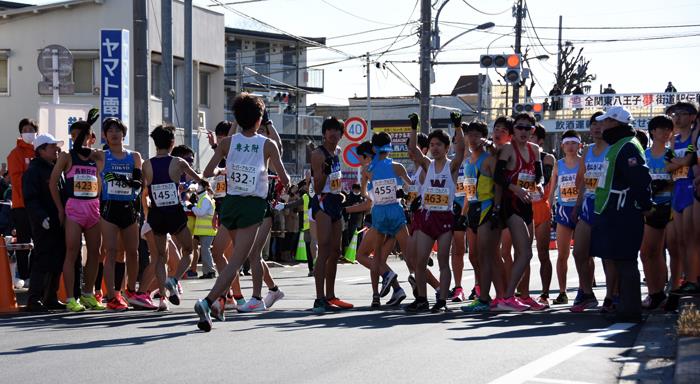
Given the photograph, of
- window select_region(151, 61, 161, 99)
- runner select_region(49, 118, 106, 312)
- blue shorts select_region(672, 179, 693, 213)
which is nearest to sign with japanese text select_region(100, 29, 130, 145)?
runner select_region(49, 118, 106, 312)

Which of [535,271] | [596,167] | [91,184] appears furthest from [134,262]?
[535,271]

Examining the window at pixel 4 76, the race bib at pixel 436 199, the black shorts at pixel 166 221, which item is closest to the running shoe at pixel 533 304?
the race bib at pixel 436 199

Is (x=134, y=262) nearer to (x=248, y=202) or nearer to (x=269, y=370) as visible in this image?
(x=248, y=202)

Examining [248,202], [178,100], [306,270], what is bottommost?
[306,270]

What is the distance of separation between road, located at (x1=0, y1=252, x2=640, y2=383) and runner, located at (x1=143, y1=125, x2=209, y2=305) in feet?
1.62

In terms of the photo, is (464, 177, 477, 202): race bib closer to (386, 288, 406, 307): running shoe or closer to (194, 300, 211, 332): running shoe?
(386, 288, 406, 307): running shoe

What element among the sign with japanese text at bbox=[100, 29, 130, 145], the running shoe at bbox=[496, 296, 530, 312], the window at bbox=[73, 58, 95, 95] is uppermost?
the window at bbox=[73, 58, 95, 95]

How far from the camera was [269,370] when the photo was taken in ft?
27.0

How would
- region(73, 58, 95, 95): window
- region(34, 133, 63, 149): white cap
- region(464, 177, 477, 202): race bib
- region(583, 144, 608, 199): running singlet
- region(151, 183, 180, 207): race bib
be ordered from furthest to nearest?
region(73, 58, 95, 95): window, region(34, 133, 63, 149): white cap, region(464, 177, 477, 202): race bib, region(151, 183, 180, 207): race bib, region(583, 144, 608, 199): running singlet

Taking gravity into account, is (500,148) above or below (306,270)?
above

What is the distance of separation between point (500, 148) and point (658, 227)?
5.97 feet

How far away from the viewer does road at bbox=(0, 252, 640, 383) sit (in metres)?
8.04

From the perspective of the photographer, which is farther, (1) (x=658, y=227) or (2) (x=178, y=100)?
(2) (x=178, y=100)

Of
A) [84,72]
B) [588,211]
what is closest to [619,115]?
[588,211]
